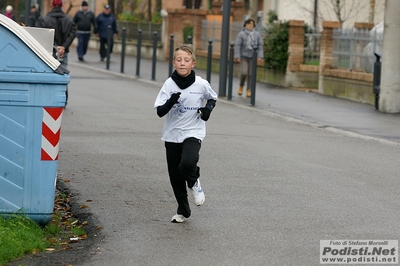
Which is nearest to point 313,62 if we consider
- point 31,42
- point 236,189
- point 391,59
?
point 391,59

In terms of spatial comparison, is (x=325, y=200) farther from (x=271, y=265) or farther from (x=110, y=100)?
(x=110, y=100)

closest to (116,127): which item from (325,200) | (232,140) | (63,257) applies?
(232,140)

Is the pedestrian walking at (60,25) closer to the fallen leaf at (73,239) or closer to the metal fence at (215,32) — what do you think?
the fallen leaf at (73,239)

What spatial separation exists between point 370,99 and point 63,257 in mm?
14795

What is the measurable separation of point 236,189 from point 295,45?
15437 millimetres

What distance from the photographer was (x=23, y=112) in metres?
6.96

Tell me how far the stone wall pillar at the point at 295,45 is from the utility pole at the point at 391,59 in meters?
6.31

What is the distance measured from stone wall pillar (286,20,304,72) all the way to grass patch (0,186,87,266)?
17037 millimetres

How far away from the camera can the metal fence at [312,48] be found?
24406mm

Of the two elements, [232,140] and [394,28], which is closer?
[232,140]

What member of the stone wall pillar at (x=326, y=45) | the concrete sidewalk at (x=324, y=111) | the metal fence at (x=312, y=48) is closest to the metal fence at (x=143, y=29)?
the concrete sidewalk at (x=324, y=111)

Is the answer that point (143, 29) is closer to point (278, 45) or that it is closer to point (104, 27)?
point (104, 27)

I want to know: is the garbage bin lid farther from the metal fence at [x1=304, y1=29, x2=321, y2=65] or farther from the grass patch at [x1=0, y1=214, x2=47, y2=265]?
the metal fence at [x1=304, y1=29, x2=321, y2=65]

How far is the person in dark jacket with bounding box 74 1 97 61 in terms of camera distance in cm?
3134
